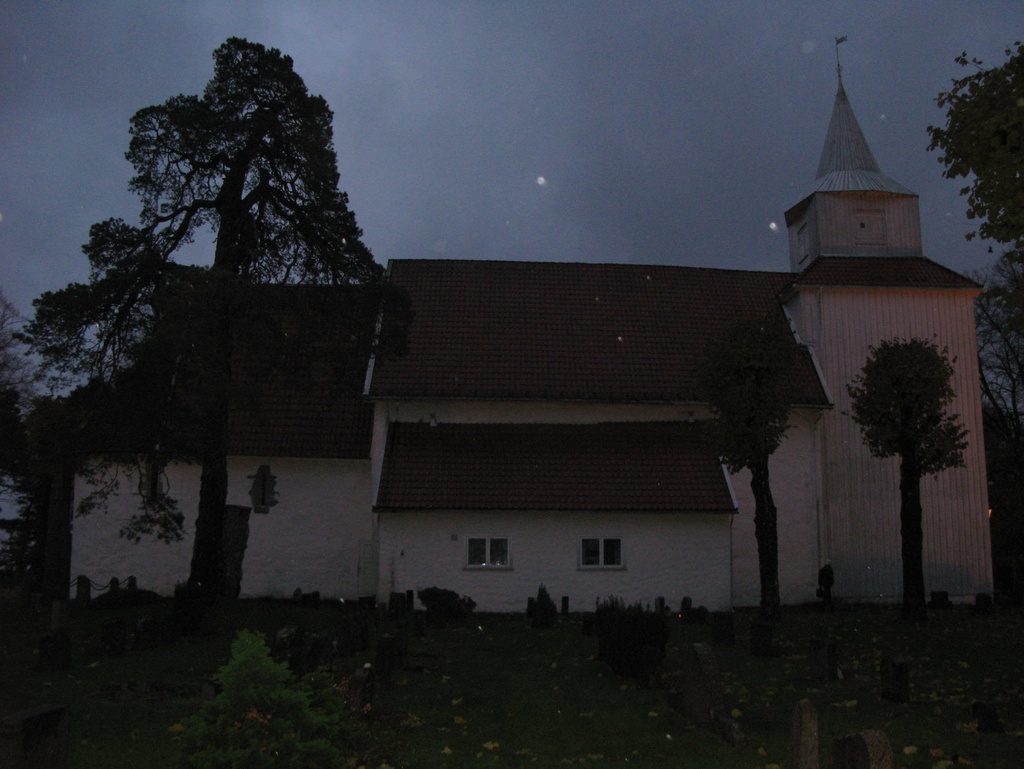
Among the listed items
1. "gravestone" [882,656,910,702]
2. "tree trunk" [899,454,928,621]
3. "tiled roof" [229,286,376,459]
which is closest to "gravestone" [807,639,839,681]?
"gravestone" [882,656,910,702]

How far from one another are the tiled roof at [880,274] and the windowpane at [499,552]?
12242 millimetres

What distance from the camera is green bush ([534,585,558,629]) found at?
19.8 metres

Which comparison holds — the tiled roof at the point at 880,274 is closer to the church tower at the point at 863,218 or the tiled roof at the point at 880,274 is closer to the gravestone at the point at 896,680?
the church tower at the point at 863,218

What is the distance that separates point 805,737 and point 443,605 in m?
14.4

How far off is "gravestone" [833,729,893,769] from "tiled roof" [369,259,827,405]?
1800 centimetres

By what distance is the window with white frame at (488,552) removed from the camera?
2317cm

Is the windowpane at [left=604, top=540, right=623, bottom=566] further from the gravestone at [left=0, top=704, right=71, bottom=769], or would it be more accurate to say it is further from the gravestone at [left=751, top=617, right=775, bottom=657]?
the gravestone at [left=0, top=704, right=71, bottom=769]

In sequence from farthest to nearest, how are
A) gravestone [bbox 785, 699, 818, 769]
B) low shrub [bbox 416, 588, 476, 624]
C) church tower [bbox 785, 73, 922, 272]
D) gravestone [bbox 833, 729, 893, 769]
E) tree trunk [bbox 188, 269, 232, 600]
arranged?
church tower [bbox 785, 73, 922, 272], low shrub [bbox 416, 588, 476, 624], tree trunk [bbox 188, 269, 232, 600], gravestone [bbox 785, 699, 818, 769], gravestone [bbox 833, 729, 893, 769]

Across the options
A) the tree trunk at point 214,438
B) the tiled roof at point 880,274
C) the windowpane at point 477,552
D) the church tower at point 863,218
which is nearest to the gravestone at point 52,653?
the tree trunk at point 214,438

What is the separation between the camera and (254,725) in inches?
268

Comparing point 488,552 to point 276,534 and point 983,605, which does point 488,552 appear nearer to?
point 276,534

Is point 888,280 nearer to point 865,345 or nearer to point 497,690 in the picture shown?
point 865,345

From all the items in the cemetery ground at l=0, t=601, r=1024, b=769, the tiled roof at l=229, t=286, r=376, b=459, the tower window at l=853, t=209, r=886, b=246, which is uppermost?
the tower window at l=853, t=209, r=886, b=246

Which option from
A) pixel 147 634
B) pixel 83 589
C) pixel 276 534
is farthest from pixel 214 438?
pixel 83 589
